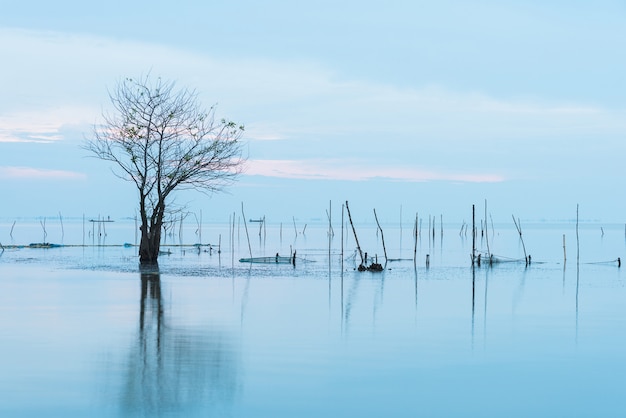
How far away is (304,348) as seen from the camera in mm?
10062

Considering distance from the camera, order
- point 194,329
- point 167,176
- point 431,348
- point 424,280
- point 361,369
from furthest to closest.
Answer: point 167,176 < point 424,280 < point 194,329 < point 431,348 < point 361,369

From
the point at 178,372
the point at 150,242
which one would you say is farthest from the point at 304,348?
the point at 150,242

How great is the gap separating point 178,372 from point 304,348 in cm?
231

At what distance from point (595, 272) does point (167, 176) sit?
43.9 feet

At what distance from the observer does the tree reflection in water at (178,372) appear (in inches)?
273

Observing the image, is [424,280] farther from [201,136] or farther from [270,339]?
[270,339]

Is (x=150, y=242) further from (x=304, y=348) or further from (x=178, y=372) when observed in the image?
(x=178, y=372)

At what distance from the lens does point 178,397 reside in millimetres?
7105

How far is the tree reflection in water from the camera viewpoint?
6.95 m

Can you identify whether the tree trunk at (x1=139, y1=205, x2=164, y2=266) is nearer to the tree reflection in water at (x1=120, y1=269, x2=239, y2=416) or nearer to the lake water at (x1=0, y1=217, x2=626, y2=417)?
the lake water at (x1=0, y1=217, x2=626, y2=417)

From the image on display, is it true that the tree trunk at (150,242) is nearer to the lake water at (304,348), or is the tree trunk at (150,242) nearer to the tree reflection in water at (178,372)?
the lake water at (304,348)

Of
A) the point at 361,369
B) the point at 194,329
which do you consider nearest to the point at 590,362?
the point at 361,369

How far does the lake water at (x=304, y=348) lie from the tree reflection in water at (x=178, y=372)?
1.0 inches

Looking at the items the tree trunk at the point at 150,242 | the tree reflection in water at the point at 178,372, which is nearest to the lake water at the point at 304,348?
the tree reflection in water at the point at 178,372
